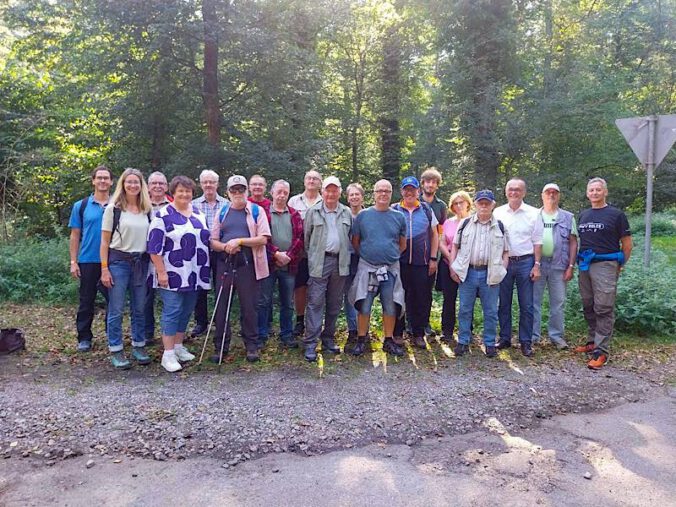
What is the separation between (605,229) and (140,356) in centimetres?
519

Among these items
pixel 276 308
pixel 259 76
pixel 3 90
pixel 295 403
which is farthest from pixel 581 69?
pixel 3 90

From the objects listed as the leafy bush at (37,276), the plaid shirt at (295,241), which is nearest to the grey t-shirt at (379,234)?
the plaid shirt at (295,241)

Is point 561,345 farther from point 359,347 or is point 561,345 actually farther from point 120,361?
point 120,361

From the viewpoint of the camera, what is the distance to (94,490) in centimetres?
296

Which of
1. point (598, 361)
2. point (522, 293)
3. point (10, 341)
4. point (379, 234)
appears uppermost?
point (379, 234)

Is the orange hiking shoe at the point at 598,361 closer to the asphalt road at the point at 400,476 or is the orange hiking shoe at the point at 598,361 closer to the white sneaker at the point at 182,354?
the asphalt road at the point at 400,476

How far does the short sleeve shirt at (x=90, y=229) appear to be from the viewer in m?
5.26

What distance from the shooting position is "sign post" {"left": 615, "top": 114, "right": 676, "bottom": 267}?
21.1ft

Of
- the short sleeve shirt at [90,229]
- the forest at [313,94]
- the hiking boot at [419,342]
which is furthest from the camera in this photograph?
the forest at [313,94]

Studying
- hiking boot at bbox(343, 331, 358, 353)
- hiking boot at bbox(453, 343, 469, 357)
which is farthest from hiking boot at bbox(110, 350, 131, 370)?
hiking boot at bbox(453, 343, 469, 357)

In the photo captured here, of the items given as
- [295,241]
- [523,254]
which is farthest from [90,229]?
[523,254]

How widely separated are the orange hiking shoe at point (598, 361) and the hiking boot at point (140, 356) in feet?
15.4

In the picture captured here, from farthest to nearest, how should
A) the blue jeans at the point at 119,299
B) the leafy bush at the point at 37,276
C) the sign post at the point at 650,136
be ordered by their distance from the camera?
1. the leafy bush at the point at 37,276
2. the sign post at the point at 650,136
3. the blue jeans at the point at 119,299

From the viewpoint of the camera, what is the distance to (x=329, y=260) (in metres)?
5.43
